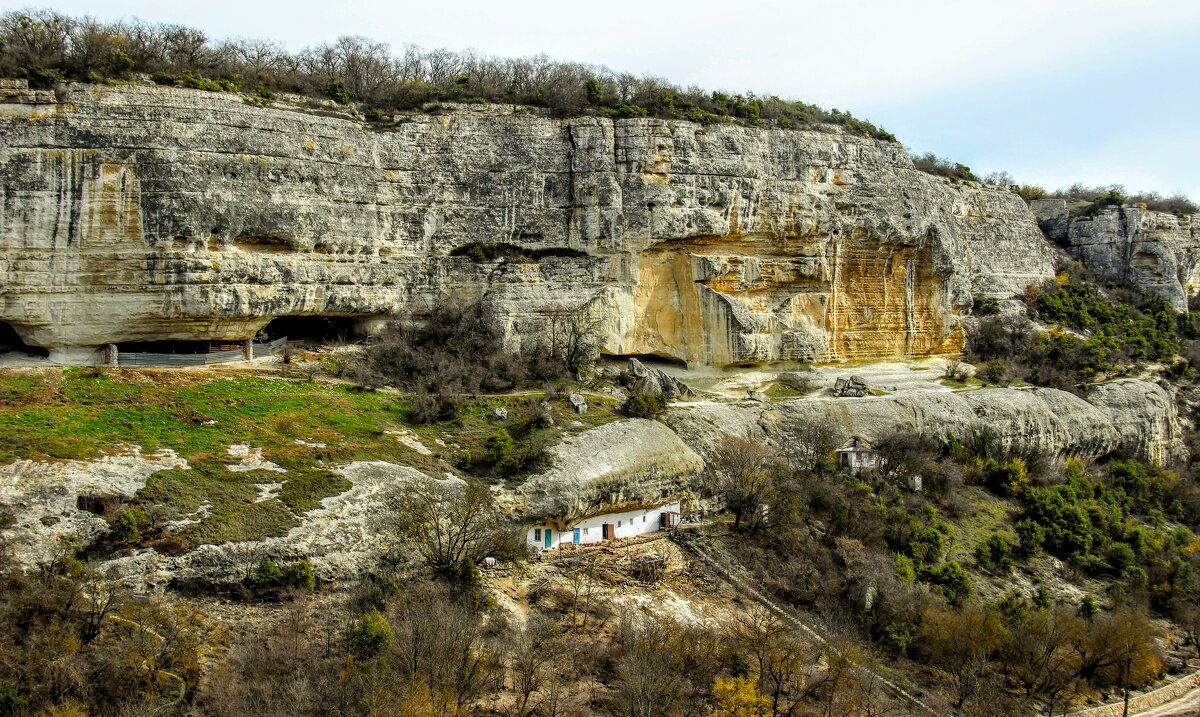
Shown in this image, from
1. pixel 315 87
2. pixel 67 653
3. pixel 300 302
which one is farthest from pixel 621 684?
pixel 315 87

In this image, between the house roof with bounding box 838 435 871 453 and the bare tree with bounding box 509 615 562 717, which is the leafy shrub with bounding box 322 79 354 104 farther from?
the house roof with bounding box 838 435 871 453

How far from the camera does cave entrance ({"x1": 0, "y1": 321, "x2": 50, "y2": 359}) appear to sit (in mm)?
25922

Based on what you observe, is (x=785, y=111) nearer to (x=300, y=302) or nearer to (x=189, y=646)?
(x=300, y=302)

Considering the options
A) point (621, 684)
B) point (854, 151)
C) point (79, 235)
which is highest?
point (854, 151)

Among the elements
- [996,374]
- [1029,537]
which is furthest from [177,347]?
[996,374]

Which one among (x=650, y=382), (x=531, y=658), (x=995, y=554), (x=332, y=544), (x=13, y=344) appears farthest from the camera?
(x=650, y=382)

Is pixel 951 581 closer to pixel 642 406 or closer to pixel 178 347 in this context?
pixel 642 406

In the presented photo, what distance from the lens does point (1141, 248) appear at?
5219 centimetres

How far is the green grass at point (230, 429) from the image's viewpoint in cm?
1920

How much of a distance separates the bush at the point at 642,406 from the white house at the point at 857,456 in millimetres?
6663

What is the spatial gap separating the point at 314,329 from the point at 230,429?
9074mm

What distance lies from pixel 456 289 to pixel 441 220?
7.99 feet

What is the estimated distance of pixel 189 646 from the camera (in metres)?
16.0

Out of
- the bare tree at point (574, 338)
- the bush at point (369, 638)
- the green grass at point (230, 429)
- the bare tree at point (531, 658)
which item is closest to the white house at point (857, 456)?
the green grass at point (230, 429)
